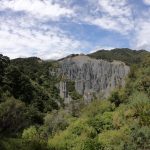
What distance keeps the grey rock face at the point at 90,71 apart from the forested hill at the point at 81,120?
36.7 metres

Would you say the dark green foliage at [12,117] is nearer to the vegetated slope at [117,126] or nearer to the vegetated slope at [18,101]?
the vegetated slope at [18,101]

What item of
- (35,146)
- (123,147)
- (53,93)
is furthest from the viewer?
(53,93)

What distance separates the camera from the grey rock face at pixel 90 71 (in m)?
113

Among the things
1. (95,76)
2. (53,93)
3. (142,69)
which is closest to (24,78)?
(53,93)

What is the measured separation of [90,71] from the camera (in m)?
128

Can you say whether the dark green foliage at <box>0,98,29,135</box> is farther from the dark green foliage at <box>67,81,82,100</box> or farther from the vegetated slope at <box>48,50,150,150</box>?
the dark green foliage at <box>67,81,82,100</box>

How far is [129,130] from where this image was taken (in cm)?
3180

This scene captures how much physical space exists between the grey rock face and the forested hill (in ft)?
120

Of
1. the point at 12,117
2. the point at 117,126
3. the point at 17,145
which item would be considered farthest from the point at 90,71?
the point at 17,145

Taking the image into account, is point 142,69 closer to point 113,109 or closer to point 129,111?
point 113,109

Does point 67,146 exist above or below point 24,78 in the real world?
below

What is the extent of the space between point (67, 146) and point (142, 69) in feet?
59.0

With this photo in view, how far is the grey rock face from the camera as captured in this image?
372 ft

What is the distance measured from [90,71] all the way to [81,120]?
9016cm
